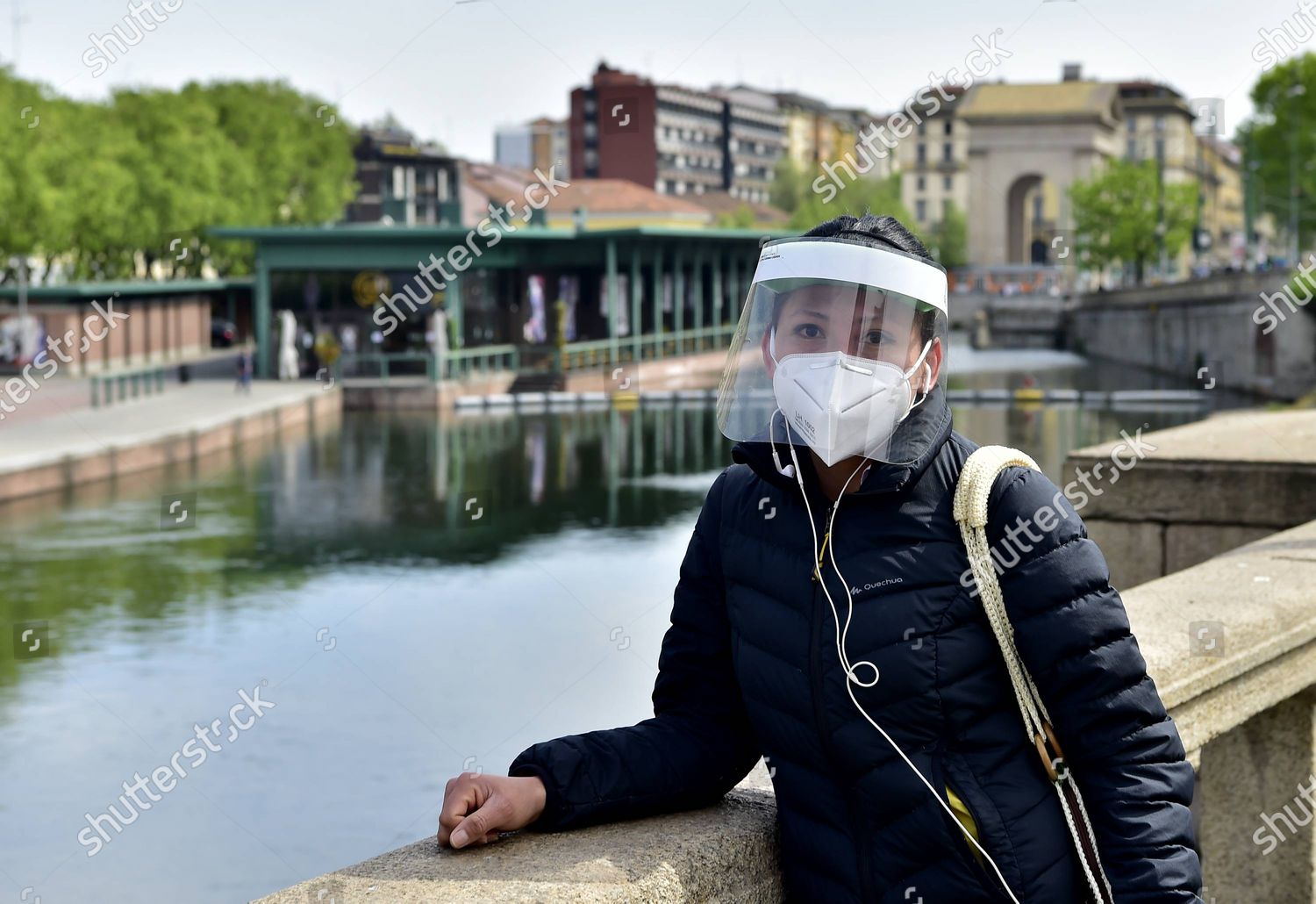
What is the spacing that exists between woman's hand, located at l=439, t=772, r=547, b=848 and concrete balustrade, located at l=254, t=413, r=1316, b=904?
0.03 metres

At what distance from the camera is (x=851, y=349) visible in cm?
243

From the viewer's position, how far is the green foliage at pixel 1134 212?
83.0 m

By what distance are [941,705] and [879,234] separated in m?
0.70

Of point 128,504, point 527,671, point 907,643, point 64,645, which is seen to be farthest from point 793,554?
point 128,504

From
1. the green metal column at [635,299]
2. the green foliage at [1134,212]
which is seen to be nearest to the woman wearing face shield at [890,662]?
the green metal column at [635,299]

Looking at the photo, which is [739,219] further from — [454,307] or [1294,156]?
[454,307]

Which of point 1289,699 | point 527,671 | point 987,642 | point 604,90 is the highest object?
point 604,90

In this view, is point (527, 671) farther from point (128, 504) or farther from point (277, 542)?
point (128, 504)

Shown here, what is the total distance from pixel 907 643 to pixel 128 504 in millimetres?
22009

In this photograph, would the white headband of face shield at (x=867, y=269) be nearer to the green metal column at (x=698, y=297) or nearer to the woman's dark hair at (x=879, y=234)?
the woman's dark hair at (x=879, y=234)

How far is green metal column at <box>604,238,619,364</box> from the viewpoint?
4775cm

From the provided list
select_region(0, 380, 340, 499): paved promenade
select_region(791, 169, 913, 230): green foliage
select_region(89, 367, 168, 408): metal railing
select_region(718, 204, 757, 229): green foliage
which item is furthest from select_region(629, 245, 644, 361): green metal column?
select_region(718, 204, 757, 229): green foliage

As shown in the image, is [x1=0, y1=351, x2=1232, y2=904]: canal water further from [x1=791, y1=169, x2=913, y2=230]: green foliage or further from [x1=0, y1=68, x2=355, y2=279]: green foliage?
[x1=791, y1=169, x2=913, y2=230]: green foliage

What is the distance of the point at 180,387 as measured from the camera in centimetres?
4016
